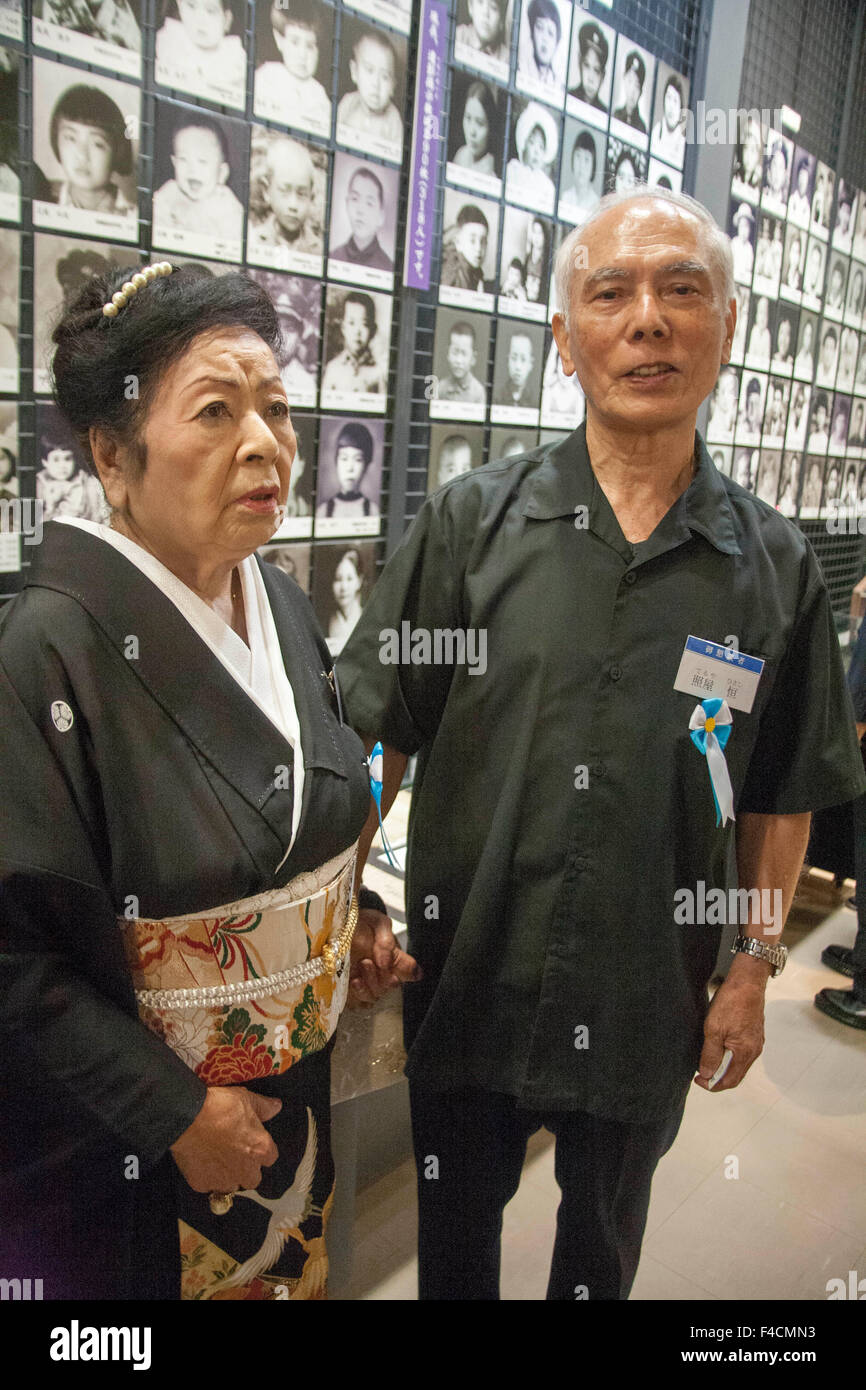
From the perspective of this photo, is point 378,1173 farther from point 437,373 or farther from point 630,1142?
point 437,373

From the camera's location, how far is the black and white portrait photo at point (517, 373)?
2445 millimetres

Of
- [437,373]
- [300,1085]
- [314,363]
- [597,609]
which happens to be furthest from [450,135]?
[300,1085]

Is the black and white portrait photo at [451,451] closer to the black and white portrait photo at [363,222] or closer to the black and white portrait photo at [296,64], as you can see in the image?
the black and white portrait photo at [363,222]

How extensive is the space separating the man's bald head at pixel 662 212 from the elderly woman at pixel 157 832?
1.43 feet

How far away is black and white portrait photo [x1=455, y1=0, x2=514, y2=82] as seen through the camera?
2100mm

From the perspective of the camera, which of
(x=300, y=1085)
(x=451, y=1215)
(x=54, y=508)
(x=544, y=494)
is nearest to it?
(x=300, y=1085)

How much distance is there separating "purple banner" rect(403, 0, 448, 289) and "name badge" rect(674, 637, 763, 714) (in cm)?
132

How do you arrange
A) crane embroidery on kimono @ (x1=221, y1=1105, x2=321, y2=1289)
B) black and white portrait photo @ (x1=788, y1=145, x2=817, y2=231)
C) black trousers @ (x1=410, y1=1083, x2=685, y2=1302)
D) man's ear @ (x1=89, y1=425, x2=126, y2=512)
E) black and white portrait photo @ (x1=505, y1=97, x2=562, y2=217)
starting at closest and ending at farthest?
man's ear @ (x1=89, y1=425, x2=126, y2=512) → crane embroidery on kimono @ (x1=221, y1=1105, x2=321, y2=1289) → black trousers @ (x1=410, y1=1083, x2=685, y2=1302) → black and white portrait photo @ (x1=505, y1=97, x2=562, y2=217) → black and white portrait photo @ (x1=788, y1=145, x2=817, y2=231)

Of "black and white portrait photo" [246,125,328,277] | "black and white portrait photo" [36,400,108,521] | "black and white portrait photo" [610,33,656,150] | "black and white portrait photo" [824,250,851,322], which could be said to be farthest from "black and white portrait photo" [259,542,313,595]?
"black and white portrait photo" [824,250,851,322]

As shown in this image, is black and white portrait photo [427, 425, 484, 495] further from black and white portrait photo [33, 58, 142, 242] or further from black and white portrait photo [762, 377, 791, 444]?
black and white portrait photo [762, 377, 791, 444]

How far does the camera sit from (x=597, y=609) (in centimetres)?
121

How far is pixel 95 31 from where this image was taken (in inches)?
57.4

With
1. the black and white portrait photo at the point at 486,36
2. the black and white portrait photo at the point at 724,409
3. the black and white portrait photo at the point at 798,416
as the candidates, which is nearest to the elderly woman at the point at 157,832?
the black and white portrait photo at the point at 486,36

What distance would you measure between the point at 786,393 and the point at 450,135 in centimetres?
204
